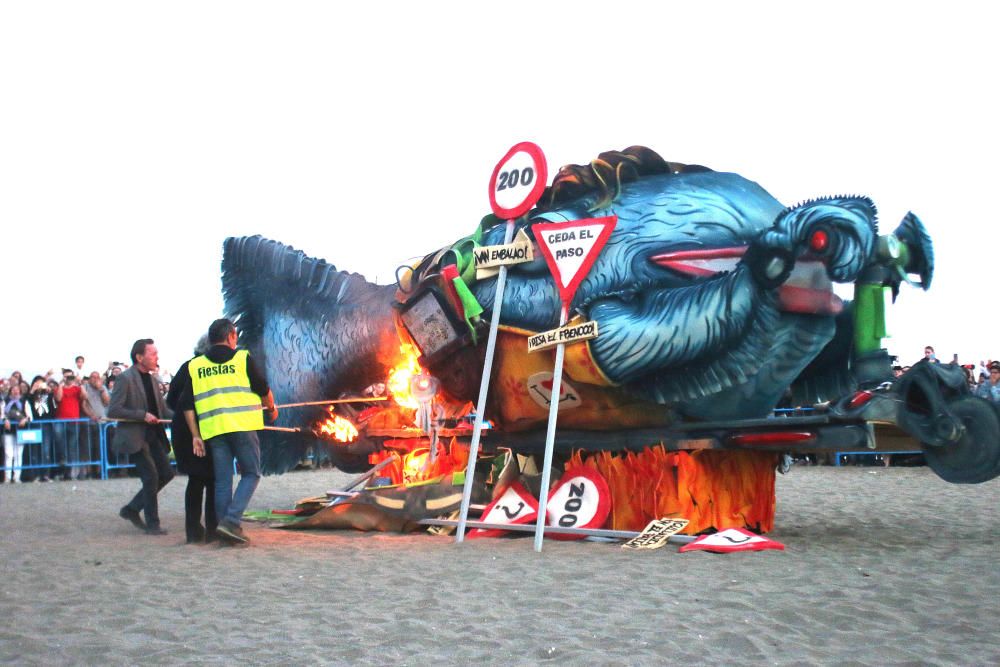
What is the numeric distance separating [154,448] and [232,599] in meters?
4.35

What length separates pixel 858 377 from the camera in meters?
7.57

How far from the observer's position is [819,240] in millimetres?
7102

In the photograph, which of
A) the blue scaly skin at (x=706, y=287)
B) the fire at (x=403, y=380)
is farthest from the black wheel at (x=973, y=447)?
the fire at (x=403, y=380)

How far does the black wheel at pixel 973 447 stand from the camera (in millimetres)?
6887

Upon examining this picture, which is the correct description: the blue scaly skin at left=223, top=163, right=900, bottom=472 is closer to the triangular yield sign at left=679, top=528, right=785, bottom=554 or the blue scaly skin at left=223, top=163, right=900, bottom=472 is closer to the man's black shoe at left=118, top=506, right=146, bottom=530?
the triangular yield sign at left=679, top=528, right=785, bottom=554

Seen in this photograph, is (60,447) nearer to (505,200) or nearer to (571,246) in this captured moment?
(505,200)

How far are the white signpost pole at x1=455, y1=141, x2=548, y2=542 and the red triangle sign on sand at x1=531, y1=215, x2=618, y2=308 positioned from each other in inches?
14.7

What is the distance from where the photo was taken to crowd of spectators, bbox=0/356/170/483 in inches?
699

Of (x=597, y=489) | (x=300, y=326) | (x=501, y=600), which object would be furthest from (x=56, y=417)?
(x=501, y=600)

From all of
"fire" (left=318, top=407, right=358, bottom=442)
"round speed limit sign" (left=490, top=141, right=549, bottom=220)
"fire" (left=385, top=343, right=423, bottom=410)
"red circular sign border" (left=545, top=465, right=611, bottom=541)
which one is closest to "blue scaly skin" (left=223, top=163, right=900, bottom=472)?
"round speed limit sign" (left=490, top=141, right=549, bottom=220)

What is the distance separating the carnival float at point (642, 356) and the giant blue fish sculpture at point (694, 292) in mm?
15

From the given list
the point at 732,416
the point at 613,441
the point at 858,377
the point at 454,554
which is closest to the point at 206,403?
the point at 454,554

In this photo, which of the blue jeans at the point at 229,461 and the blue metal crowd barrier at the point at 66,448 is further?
the blue metal crowd barrier at the point at 66,448

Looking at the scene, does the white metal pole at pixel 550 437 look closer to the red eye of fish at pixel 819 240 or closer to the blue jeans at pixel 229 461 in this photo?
the red eye of fish at pixel 819 240
